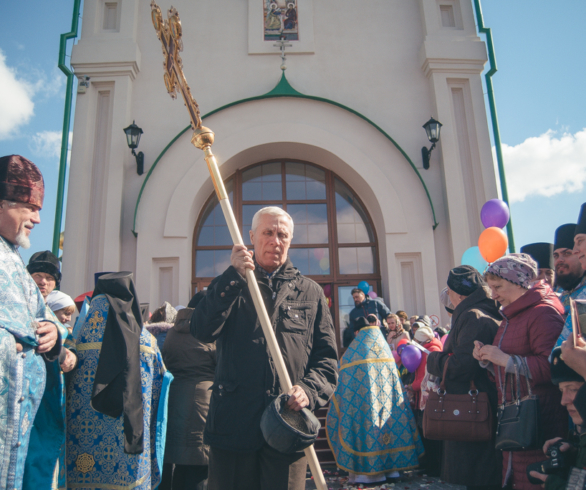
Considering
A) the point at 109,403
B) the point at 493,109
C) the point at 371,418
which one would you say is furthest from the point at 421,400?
the point at 493,109

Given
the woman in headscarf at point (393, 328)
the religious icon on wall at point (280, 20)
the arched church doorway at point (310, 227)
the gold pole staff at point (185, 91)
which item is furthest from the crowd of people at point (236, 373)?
the religious icon on wall at point (280, 20)

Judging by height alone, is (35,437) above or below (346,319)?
below

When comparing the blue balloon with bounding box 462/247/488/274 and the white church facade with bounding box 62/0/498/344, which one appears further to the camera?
the white church facade with bounding box 62/0/498/344

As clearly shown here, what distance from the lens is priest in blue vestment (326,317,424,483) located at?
13.6ft

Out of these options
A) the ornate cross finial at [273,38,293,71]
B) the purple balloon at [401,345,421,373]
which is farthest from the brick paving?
the ornate cross finial at [273,38,293,71]

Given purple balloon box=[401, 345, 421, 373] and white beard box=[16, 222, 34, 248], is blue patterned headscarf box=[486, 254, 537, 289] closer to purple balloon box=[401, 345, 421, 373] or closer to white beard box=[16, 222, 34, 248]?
purple balloon box=[401, 345, 421, 373]

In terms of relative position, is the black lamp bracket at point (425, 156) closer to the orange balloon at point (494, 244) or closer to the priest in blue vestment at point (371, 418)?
the orange balloon at point (494, 244)

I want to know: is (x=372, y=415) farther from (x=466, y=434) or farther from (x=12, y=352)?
(x=12, y=352)

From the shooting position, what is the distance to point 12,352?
1774 millimetres

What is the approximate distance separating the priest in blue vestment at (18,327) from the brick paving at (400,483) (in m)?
3.04

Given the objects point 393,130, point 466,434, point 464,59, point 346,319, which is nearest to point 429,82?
point 464,59

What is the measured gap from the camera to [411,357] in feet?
14.9

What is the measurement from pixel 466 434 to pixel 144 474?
1941 mm

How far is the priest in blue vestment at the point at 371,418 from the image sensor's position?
4133 mm
